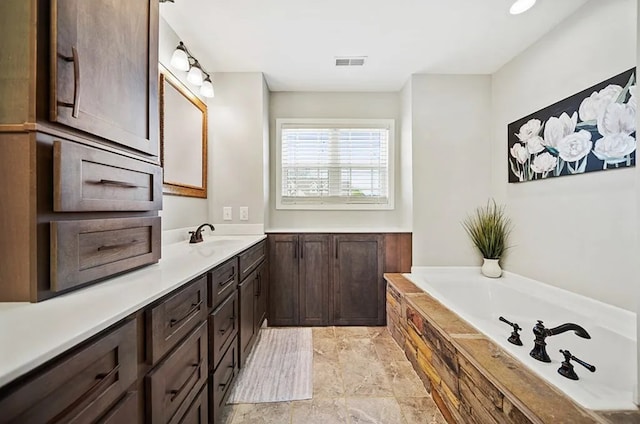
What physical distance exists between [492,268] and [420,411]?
1.60m

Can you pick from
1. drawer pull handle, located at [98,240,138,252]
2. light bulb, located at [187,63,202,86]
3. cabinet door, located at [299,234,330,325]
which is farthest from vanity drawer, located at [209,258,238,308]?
light bulb, located at [187,63,202,86]

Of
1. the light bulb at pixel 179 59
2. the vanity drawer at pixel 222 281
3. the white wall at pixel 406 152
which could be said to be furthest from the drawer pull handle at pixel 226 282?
the white wall at pixel 406 152

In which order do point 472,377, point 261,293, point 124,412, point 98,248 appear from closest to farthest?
1. point 124,412
2. point 98,248
3. point 472,377
4. point 261,293

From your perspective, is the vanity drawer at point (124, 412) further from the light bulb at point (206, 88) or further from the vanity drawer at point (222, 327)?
the light bulb at point (206, 88)

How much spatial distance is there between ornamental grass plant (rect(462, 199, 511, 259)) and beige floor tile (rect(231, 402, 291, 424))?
2234 millimetres

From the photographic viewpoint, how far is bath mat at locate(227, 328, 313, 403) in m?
1.87

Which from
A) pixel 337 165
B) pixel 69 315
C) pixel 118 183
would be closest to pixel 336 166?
pixel 337 165

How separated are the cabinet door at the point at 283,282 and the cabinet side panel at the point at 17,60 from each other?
2.21m

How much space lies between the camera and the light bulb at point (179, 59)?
6.68 ft

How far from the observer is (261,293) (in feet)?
8.60

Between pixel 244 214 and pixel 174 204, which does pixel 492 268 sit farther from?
pixel 174 204

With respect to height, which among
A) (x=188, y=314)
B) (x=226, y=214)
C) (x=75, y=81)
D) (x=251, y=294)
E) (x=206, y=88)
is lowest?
(x=251, y=294)

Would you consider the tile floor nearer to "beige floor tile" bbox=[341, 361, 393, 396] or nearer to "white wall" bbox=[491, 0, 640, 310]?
"beige floor tile" bbox=[341, 361, 393, 396]

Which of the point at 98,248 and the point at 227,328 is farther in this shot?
the point at 227,328
